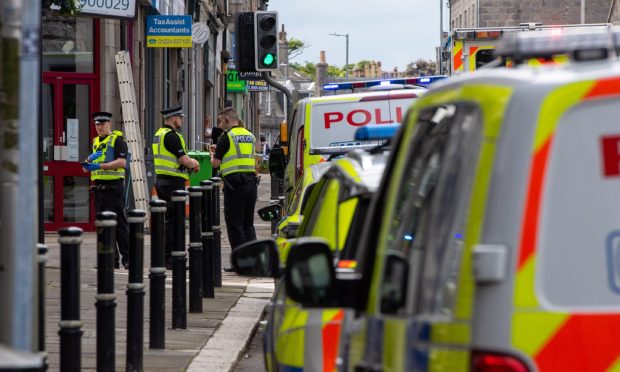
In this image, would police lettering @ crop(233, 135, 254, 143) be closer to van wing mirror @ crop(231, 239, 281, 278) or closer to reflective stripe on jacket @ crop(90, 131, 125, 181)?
reflective stripe on jacket @ crop(90, 131, 125, 181)

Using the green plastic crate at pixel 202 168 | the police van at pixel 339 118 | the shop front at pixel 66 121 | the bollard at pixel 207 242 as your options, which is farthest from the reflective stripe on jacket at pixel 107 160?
the green plastic crate at pixel 202 168

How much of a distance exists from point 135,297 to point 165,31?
62.0 feet

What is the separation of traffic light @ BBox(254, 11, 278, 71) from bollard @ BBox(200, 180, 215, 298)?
464 centimetres

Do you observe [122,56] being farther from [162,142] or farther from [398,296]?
[398,296]

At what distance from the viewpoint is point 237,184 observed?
56.2 ft

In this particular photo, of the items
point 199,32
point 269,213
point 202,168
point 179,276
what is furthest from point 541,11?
point 179,276

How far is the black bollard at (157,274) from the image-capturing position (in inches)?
401

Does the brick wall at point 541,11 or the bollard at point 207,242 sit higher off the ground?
the brick wall at point 541,11

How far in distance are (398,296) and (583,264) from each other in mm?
707

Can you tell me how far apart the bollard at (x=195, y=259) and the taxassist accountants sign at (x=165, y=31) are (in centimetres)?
1495

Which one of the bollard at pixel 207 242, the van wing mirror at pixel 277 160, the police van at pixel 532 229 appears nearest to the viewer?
the police van at pixel 532 229

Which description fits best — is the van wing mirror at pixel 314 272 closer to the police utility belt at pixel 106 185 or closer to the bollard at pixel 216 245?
the bollard at pixel 216 245

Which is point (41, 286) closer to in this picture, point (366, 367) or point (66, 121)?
point (366, 367)

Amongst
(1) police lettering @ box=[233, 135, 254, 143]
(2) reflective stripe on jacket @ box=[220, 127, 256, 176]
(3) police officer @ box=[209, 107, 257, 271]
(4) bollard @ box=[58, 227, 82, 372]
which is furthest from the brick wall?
(4) bollard @ box=[58, 227, 82, 372]
